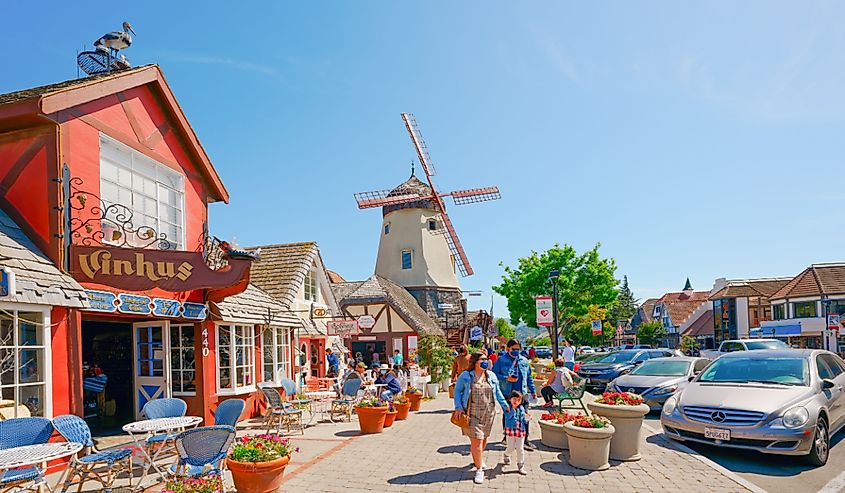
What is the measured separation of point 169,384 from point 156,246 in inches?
109

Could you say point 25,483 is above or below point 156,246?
below

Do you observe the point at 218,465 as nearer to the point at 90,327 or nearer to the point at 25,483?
the point at 25,483

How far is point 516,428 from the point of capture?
26.3 ft

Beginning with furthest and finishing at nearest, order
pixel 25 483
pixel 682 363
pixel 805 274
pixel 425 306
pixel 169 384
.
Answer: pixel 805 274, pixel 425 306, pixel 682 363, pixel 169 384, pixel 25 483

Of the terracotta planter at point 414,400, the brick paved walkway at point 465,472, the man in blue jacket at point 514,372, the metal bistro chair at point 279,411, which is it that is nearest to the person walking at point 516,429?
the brick paved walkway at point 465,472

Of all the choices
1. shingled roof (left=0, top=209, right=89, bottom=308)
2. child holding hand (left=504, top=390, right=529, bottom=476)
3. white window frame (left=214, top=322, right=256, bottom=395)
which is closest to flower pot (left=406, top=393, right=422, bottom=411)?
white window frame (left=214, top=322, right=256, bottom=395)

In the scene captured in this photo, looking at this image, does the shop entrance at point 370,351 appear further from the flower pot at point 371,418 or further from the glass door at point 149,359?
the glass door at point 149,359

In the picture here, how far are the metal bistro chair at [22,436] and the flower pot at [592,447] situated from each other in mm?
6637

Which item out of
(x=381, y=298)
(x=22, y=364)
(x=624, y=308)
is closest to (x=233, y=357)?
(x=22, y=364)

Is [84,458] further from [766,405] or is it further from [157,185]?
[766,405]

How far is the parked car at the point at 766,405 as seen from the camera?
8.09 m

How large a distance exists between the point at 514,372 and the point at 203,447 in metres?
4.71

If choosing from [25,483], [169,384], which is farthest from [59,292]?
[169,384]

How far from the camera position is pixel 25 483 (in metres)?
6.15
